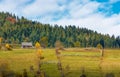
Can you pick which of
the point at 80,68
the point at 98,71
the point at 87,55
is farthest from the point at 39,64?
the point at 87,55

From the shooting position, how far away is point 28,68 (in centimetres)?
13500

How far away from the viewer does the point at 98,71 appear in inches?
5241

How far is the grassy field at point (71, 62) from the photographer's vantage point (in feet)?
430

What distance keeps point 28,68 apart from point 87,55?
46427mm

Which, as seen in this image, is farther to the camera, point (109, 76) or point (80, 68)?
point (80, 68)

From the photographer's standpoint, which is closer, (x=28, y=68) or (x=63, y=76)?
(x=63, y=76)

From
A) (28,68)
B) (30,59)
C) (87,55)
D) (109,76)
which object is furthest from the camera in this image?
(87,55)

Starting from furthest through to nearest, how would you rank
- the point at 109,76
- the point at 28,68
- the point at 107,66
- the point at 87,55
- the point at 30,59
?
the point at 87,55 → the point at 30,59 → the point at 107,66 → the point at 28,68 → the point at 109,76

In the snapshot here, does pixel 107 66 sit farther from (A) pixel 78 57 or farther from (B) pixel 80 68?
(A) pixel 78 57

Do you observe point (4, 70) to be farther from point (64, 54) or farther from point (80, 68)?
point (64, 54)

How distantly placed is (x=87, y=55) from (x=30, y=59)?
106ft

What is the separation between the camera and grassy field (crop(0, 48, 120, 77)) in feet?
430

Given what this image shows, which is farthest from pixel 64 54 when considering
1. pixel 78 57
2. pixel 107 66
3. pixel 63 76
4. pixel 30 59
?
pixel 63 76

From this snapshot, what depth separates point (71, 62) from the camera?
149250 mm
